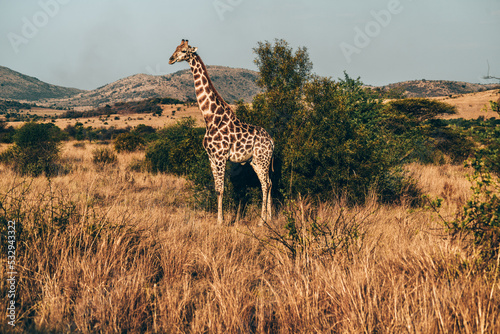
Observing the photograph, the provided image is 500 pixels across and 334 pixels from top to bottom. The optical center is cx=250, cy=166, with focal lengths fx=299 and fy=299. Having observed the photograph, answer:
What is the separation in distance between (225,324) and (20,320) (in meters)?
1.96

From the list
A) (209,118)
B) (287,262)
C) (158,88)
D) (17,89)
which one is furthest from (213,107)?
(17,89)

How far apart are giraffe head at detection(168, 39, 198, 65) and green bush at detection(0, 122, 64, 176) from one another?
28.0 ft

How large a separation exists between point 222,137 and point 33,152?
10272 millimetres

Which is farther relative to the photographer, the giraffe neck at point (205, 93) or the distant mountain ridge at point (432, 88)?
the distant mountain ridge at point (432, 88)

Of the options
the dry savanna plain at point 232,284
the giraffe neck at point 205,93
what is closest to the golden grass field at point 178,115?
the giraffe neck at point 205,93

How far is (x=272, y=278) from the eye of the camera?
3854 mm

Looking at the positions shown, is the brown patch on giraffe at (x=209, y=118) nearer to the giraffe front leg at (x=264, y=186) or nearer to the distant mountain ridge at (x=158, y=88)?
the giraffe front leg at (x=264, y=186)

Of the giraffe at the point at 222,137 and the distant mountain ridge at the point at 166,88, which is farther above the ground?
the distant mountain ridge at the point at 166,88

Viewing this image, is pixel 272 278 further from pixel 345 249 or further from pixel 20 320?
pixel 20 320

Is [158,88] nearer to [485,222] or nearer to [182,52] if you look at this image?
[182,52]

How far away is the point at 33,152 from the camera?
484 inches

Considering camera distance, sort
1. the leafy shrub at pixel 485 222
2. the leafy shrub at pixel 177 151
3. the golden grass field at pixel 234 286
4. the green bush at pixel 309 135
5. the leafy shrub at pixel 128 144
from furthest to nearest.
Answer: the leafy shrub at pixel 128 144
the leafy shrub at pixel 177 151
the green bush at pixel 309 135
the leafy shrub at pixel 485 222
the golden grass field at pixel 234 286

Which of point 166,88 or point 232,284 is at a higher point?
point 166,88

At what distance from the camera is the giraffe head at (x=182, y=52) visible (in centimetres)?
606
